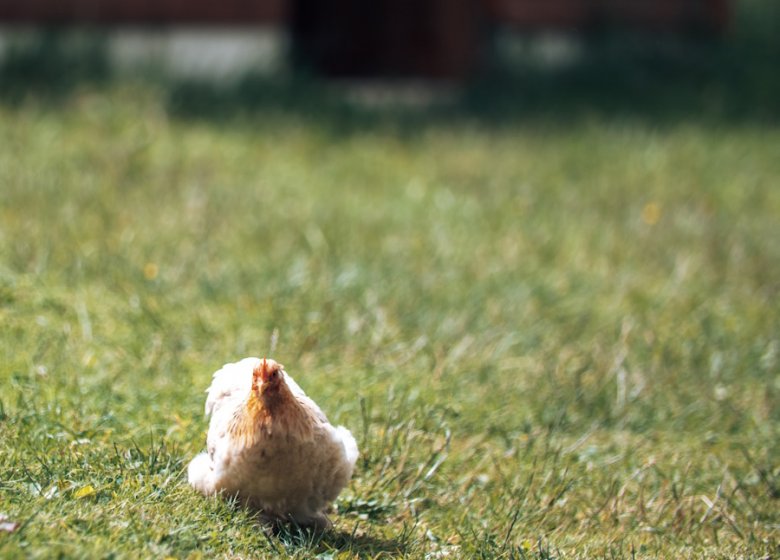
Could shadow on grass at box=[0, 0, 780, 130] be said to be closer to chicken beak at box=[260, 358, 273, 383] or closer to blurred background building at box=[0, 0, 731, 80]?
blurred background building at box=[0, 0, 731, 80]

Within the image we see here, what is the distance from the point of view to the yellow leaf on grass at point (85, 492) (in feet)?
11.4

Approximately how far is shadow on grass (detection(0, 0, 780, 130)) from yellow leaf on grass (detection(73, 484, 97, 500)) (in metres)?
5.42

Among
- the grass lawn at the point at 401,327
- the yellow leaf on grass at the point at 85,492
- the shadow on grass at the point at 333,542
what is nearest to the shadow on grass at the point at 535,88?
the grass lawn at the point at 401,327

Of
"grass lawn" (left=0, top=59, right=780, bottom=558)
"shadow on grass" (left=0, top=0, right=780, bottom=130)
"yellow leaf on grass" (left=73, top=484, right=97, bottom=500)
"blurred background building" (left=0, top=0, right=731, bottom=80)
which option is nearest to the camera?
"yellow leaf on grass" (left=73, top=484, right=97, bottom=500)

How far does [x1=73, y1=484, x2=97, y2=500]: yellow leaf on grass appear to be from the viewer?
3.48 metres

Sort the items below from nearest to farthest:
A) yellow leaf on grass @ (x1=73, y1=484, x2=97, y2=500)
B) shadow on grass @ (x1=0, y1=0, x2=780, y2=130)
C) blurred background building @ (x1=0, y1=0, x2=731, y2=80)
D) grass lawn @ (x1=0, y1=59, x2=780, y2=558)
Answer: yellow leaf on grass @ (x1=73, y1=484, x2=97, y2=500), grass lawn @ (x1=0, y1=59, x2=780, y2=558), shadow on grass @ (x1=0, y1=0, x2=780, y2=130), blurred background building @ (x1=0, y1=0, x2=731, y2=80)

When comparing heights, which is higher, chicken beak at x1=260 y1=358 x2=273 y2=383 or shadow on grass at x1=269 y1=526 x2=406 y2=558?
chicken beak at x1=260 y1=358 x2=273 y2=383

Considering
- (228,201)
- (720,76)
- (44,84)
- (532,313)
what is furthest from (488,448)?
(720,76)

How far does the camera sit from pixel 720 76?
11633mm

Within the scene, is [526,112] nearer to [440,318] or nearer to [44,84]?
[44,84]

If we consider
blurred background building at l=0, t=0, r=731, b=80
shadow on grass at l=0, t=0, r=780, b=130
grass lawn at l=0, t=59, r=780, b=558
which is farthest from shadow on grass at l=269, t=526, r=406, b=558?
blurred background building at l=0, t=0, r=731, b=80

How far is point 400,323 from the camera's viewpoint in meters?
5.62

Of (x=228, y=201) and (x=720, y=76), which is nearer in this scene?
(x=228, y=201)

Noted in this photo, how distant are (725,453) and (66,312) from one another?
2.93 meters
